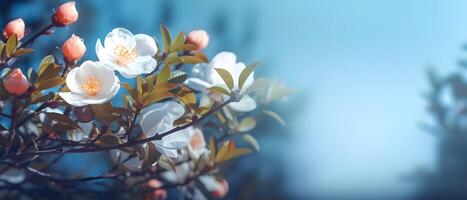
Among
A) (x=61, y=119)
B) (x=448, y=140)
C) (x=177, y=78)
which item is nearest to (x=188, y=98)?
(x=177, y=78)

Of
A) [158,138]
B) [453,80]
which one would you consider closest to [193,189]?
[158,138]

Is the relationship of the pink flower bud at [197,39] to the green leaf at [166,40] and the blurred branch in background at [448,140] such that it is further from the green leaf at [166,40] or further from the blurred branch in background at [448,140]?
the blurred branch in background at [448,140]

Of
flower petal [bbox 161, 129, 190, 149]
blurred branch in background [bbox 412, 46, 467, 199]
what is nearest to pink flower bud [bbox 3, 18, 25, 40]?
flower petal [bbox 161, 129, 190, 149]

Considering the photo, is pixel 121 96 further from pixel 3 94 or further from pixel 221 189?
pixel 221 189

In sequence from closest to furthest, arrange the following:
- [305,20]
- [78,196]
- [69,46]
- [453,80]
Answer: [69,46] < [78,196] < [305,20] < [453,80]

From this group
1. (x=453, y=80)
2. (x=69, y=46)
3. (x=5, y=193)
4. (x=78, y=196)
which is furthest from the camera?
(x=453, y=80)

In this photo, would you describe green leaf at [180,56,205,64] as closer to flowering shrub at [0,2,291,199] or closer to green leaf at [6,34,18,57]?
flowering shrub at [0,2,291,199]

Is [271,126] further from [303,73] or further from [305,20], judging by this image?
[305,20]
